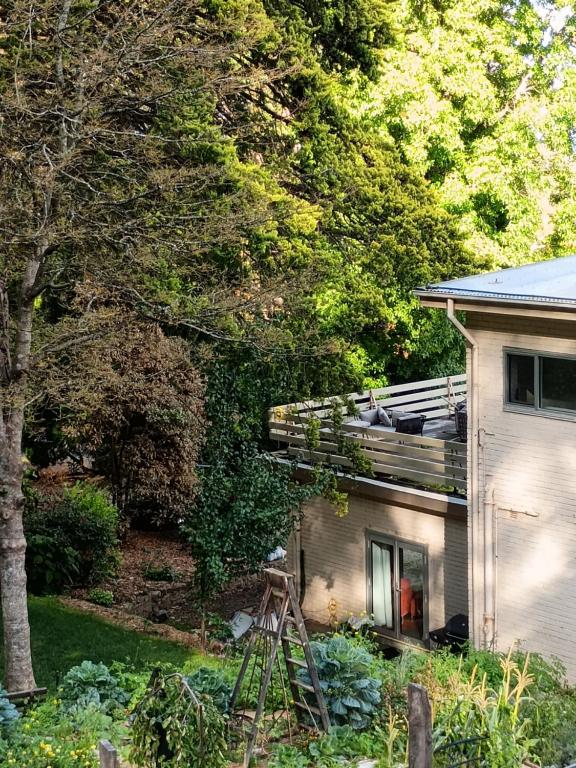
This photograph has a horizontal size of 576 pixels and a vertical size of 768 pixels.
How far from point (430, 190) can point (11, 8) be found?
10919 millimetres

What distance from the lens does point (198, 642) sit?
1723cm

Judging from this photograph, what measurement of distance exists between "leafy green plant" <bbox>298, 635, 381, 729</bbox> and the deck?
708 centimetres

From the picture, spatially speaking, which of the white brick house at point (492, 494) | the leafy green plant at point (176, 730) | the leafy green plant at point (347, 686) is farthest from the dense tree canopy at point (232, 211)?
the leafy green plant at point (176, 730)

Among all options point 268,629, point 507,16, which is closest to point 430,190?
point 507,16

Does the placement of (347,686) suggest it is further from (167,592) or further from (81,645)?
(167,592)

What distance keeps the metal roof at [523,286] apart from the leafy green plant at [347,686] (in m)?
6.06

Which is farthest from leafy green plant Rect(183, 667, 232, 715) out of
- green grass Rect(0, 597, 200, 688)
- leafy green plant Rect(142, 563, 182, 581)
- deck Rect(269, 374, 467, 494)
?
leafy green plant Rect(142, 563, 182, 581)

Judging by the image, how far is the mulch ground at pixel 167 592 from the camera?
64.6ft

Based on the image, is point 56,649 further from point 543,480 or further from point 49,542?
point 543,480

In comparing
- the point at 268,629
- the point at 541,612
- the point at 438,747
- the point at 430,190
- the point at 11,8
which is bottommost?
the point at 541,612

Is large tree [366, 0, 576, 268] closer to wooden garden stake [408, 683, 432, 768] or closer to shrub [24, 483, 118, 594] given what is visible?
shrub [24, 483, 118, 594]

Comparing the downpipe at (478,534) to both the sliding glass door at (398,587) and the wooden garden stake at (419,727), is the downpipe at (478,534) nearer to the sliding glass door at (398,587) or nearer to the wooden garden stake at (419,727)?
the sliding glass door at (398,587)

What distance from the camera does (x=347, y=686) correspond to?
10.0 metres

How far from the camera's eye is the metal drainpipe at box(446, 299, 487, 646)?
15445 millimetres
